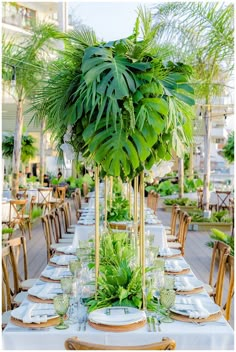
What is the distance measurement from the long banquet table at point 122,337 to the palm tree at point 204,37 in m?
2.71

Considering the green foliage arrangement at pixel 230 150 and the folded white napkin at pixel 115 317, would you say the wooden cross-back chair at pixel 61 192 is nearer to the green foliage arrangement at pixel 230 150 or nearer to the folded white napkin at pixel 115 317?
the green foliage arrangement at pixel 230 150

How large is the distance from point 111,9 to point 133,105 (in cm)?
370

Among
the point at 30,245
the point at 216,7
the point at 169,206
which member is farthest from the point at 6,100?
the point at 216,7

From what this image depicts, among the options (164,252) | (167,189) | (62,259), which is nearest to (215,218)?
(167,189)

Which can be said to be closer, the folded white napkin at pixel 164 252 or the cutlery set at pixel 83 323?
the cutlery set at pixel 83 323

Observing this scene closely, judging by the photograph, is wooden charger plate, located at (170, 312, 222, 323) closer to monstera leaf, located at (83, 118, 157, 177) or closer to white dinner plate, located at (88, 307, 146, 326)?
white dinner plate, located at (88, 307, 146, 326)

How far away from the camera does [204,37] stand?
330 inches

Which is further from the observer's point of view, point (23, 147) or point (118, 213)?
point (23, 147)

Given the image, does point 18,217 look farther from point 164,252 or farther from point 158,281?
point 158,281

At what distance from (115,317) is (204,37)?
647cm

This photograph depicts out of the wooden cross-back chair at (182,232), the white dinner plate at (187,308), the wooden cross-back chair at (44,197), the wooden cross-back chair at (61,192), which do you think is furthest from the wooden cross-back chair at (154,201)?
the white dinner plate at (187,308)

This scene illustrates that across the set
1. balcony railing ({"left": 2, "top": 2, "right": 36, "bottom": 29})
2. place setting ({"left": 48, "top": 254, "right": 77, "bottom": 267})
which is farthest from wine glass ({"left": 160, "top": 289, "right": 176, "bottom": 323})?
balcony railing ({"left": 2, "top": 2, "right": 36, "bottom": 29})

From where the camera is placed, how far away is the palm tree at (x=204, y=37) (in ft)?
24.5

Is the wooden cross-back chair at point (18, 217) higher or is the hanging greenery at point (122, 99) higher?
the hanging greenery at point (122, 99)
